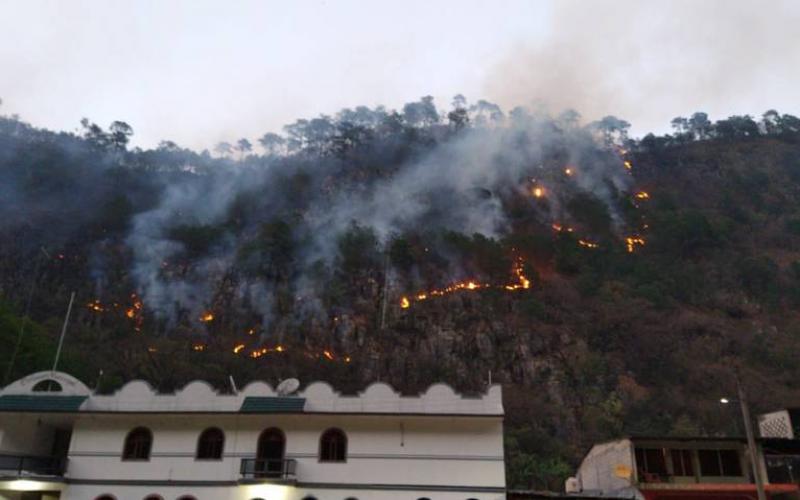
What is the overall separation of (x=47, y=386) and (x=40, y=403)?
1.56 meters

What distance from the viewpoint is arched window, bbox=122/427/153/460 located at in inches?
985

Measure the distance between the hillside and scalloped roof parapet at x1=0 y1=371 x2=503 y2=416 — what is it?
60.3ft

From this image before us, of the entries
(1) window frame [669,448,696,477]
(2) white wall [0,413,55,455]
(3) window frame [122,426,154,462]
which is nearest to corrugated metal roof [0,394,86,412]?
(2) white wall [0,413,55,455]

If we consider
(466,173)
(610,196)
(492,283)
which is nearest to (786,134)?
(610,196)

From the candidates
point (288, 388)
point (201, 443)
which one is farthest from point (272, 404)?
point (201, 443)

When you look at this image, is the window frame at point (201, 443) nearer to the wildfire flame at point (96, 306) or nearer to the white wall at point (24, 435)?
the white wall at point (24, 435)

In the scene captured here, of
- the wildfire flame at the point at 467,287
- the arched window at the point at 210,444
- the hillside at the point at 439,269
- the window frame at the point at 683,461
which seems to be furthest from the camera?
→ the wildfire flame at the point at 467,287

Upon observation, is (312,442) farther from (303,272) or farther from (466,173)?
(466,173)

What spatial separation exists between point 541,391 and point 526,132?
6392cm

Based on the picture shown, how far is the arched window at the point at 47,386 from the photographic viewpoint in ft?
86.5

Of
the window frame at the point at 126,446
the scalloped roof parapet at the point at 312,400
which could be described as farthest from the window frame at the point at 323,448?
the window frame at the point at 126,446

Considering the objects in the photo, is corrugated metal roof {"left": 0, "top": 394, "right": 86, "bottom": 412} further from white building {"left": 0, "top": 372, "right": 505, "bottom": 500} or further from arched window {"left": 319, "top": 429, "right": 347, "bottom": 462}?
arched window {"left": 319, "top": 429, "right": 347, "bottom": 462}

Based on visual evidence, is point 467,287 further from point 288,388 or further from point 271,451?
point 271,451

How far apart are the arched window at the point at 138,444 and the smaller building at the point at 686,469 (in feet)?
65.5
